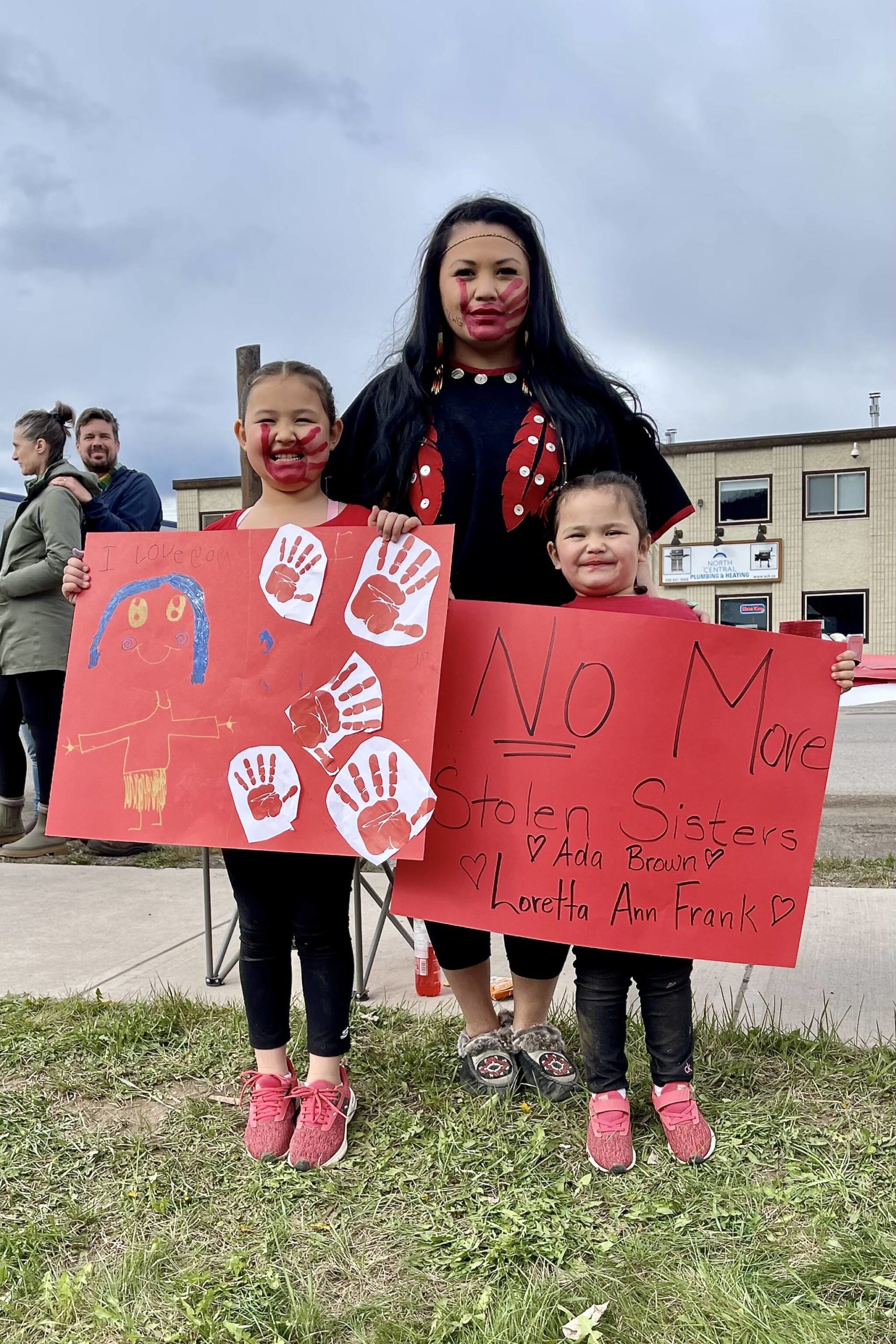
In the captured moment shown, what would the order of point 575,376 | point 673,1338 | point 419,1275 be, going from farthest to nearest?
point 575,376 → point 419,1275 → point 673,1338

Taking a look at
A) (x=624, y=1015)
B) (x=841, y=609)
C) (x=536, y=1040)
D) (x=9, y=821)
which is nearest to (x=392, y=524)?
(x=624, y=1015)

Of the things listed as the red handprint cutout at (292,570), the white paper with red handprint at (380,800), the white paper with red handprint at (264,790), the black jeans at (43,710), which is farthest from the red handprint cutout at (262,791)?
the black jeans at (43,710)

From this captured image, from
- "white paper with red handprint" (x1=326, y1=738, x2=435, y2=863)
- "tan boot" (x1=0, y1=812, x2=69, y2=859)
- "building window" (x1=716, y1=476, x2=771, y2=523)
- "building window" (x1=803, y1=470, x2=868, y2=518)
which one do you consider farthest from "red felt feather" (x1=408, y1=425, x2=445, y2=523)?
"building window" (x1=803, y1=470, x2=868, y2=518)

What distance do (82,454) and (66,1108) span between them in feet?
11.7

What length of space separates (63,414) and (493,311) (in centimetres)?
341

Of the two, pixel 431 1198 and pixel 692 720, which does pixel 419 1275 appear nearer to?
pixel 431 1198

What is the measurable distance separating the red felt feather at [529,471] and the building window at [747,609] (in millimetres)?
22801

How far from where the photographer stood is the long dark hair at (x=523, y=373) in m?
2.30

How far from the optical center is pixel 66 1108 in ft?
7.84

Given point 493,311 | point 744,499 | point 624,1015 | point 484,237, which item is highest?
point 744,499

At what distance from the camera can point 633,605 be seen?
218 centimetres

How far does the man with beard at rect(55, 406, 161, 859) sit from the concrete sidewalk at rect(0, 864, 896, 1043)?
25.1 inches

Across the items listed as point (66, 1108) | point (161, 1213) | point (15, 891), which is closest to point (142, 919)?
point (15, 891)

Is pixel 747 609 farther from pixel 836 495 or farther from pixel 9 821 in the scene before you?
pixel 9 821
